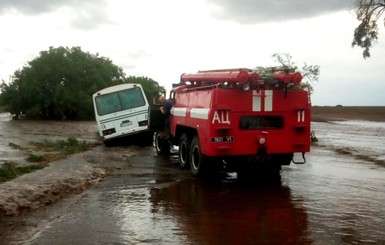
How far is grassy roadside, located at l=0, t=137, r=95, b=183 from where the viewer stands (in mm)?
12055

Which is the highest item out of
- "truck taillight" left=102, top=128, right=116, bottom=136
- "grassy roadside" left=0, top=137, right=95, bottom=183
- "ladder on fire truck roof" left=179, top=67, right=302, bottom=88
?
"ladder on fire truck roof" left=179, top=67, right=302, bottom=88

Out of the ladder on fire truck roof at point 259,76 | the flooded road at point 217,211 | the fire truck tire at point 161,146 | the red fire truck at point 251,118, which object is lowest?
the flooded road at point 217,211

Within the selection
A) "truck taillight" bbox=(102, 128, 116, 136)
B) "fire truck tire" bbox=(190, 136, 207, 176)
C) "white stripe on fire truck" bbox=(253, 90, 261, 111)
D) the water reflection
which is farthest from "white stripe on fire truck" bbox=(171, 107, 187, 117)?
"truck taillight" bbox=(102, 128, 116, 136)

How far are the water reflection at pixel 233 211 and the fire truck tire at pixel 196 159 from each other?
0.40 metres

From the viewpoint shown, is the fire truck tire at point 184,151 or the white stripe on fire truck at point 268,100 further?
the fire truck tire at point 184,151

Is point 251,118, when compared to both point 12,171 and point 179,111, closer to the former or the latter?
point 179,111

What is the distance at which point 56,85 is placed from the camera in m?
51.1

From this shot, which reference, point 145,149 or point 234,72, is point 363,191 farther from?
point 145,149

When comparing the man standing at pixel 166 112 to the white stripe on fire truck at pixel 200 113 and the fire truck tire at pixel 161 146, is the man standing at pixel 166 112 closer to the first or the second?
the fire truck tire at pixel 161 146

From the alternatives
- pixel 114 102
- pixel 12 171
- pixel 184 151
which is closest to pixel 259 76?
pixel 184 151

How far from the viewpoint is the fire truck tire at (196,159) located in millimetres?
11883

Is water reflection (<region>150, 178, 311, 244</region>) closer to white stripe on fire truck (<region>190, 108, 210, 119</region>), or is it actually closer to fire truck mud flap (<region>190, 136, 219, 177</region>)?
fire truck mud flap (<region>190, 136, 219, 177</region>)

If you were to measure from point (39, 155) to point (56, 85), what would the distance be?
35525 mm

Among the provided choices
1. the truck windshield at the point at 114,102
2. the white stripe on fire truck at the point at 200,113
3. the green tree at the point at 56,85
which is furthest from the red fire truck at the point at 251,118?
the green tree at the point at 56,85
